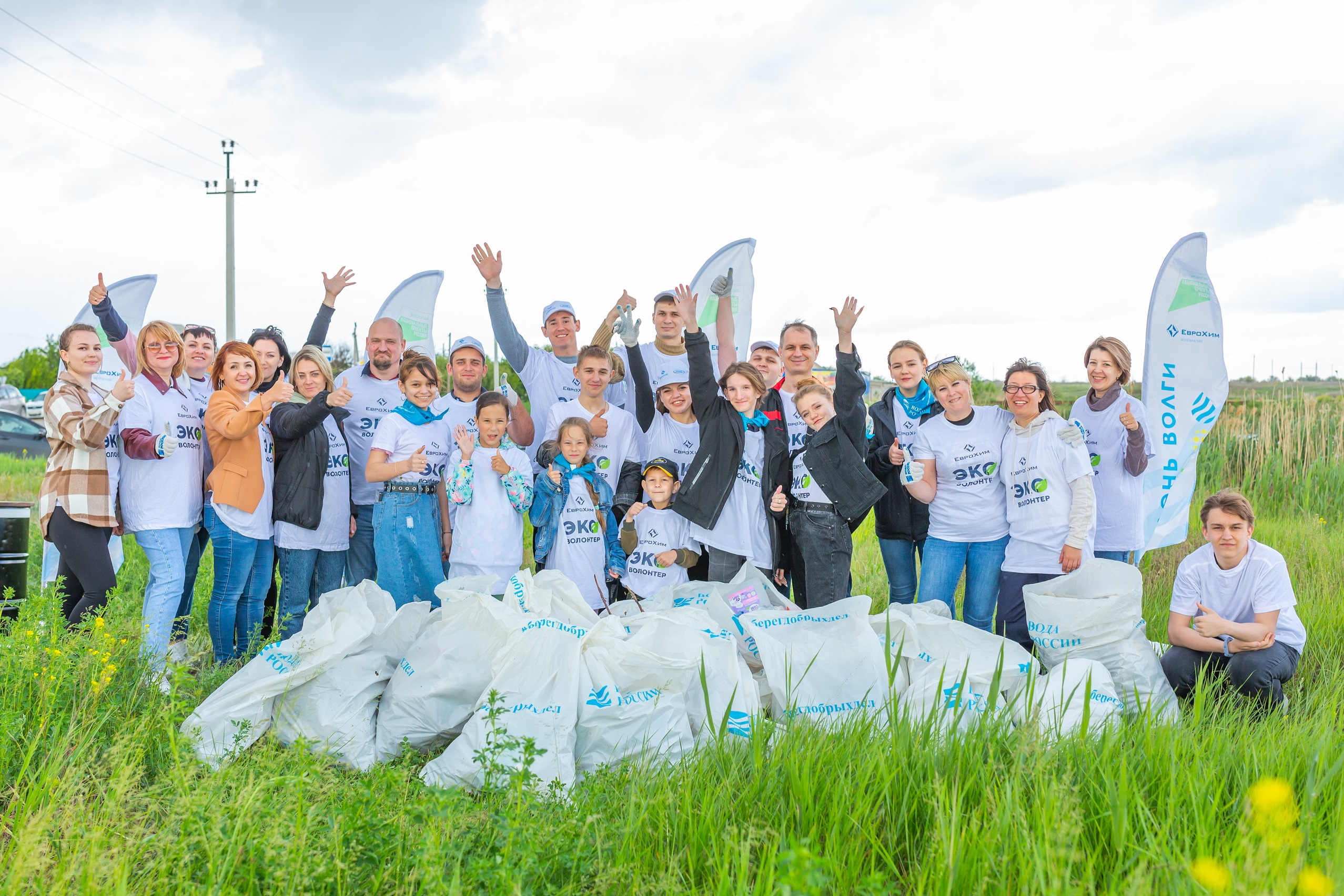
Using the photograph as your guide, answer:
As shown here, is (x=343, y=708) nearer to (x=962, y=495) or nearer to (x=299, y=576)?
(x=299, y=576)

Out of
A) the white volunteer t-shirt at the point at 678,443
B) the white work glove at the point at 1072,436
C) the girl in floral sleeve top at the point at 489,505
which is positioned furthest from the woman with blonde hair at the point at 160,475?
the white work glove at the point at 1072,436

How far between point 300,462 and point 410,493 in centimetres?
62

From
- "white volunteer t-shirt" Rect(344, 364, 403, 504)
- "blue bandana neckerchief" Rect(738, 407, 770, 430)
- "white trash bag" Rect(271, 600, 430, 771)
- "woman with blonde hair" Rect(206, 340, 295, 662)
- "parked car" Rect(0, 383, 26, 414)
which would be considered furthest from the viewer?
"parked car" Rect(0, 383, 26, 414)

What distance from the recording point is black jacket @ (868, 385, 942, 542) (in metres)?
4.60

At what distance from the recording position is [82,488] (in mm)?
3895

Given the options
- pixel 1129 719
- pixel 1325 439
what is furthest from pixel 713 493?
pixel 1325 439

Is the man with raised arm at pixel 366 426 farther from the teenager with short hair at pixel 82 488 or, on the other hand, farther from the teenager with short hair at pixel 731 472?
the teenager with short hair at pixel 731 472

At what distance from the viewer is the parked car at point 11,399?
23922 mm

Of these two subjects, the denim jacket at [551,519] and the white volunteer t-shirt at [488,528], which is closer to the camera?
the white volunteer t-shirt at [488,528]

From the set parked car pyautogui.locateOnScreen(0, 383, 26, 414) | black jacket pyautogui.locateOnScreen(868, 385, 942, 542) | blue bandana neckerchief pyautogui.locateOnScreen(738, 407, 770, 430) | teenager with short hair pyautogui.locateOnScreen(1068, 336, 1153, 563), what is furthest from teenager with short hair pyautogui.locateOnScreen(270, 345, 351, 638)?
parked car pyautogui.locateOnScreen(0, 383, 26, 414)

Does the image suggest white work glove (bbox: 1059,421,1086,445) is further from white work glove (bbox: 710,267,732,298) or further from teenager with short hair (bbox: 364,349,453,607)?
teenager with short hair (bbox: 364,349,453,607)

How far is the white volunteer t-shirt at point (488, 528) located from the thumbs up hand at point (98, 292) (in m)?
2.58

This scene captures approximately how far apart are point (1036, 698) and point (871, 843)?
1249mm

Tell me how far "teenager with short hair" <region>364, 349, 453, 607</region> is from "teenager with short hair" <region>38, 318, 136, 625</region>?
1.19 meters
